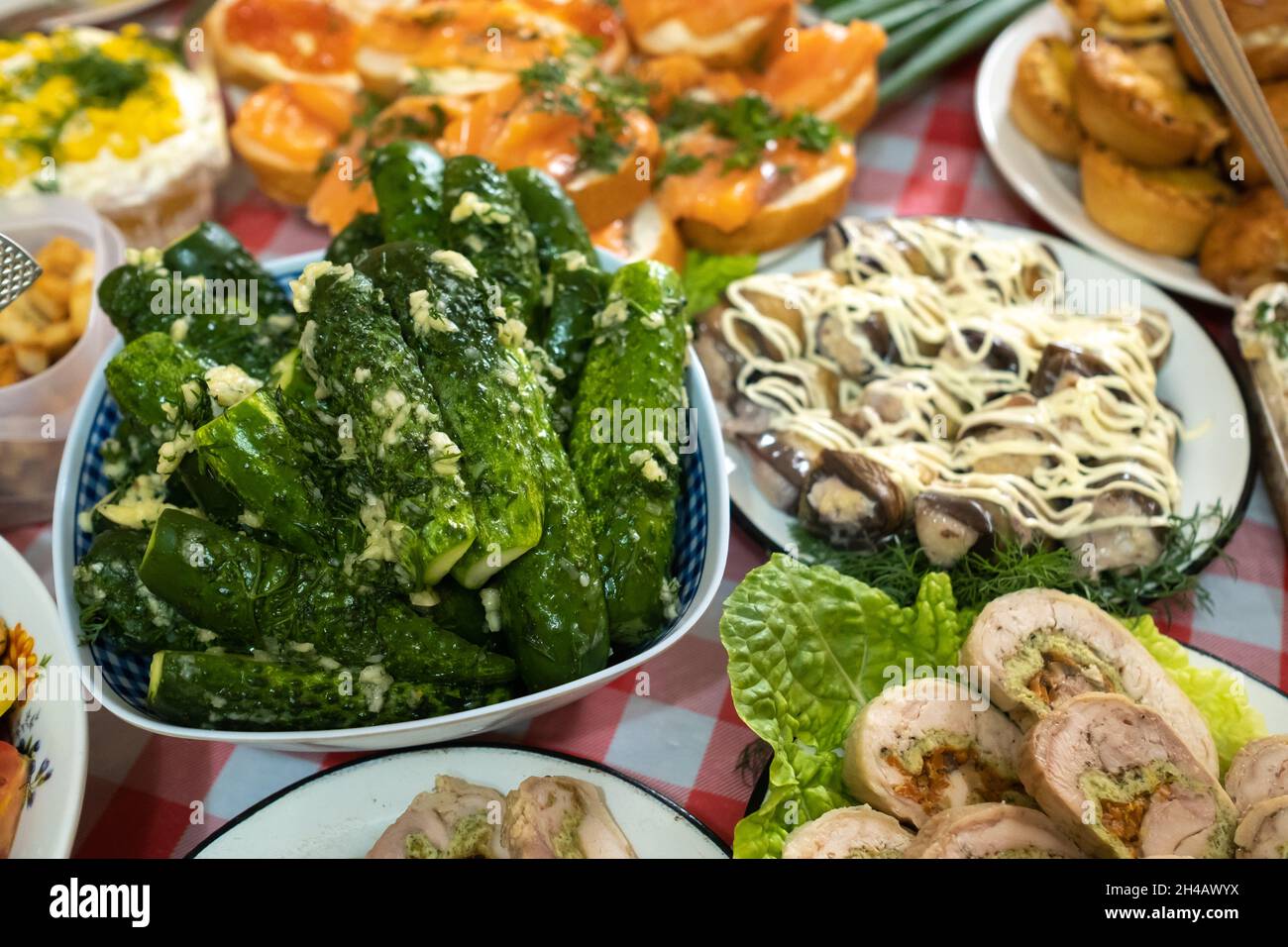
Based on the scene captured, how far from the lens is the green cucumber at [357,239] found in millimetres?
1982

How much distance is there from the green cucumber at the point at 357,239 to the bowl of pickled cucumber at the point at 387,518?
26 centimetres

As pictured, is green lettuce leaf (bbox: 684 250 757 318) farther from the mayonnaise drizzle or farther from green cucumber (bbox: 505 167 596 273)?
green cucumber (bbox: 505 167 596 273)

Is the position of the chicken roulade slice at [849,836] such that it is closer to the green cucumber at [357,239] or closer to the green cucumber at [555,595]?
the green cucumber at [555,595]

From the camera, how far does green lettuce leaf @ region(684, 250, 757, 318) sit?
2.56 m

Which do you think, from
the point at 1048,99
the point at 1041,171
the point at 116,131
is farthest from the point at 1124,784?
the point at 116,131

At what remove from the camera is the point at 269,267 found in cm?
Answer: 212

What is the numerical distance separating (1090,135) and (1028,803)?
1.99 meters

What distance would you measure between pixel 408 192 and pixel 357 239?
15 centimetres

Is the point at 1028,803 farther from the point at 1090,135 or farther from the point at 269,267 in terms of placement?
the point at 1090,135

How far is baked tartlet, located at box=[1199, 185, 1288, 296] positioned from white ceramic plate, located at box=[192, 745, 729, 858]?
196 cm

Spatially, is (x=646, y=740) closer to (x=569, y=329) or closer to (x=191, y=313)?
(x=569, y=329)

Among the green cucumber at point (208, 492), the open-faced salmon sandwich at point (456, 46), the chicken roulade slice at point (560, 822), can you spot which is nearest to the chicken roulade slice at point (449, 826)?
the chicken roulade slice at point (560, 822)

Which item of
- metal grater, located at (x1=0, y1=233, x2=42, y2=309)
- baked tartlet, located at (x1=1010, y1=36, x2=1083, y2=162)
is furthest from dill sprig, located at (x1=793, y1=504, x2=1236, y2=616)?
metal grater, located at (x1=0, y1=233, x2=42, y2=309)
